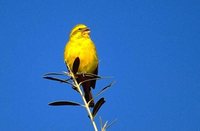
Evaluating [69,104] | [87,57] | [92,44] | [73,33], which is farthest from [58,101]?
[73,33]

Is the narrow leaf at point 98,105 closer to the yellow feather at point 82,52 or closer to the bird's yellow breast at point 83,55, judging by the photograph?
the yellow feather at point 82,52

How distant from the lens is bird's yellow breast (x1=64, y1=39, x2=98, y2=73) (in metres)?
5.67

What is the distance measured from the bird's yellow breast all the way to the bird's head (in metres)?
0.36

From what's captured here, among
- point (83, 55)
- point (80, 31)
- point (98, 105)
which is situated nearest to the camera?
point (98, 105)

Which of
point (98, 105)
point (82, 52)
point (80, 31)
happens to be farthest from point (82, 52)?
point (98, 105)

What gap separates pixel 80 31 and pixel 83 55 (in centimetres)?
98

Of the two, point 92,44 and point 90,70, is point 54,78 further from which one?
point 92,44

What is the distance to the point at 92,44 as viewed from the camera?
625 centimetres

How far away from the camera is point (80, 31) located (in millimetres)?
6586

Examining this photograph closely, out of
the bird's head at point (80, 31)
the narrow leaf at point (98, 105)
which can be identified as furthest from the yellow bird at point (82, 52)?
the narrow leaf at point (98, 105)

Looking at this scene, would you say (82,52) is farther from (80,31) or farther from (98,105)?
(98,105)

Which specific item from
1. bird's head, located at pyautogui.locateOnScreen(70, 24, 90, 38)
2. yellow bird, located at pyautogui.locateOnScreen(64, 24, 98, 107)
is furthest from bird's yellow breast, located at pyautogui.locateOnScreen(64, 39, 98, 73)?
bird's head, located at pyautogui.locateOnScreen(70, 24, 90, 38)

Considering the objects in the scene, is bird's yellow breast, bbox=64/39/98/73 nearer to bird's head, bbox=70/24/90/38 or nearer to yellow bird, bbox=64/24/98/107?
yellow bird, bbox=64/24/98/107

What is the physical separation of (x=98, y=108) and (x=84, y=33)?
14.3 ft
